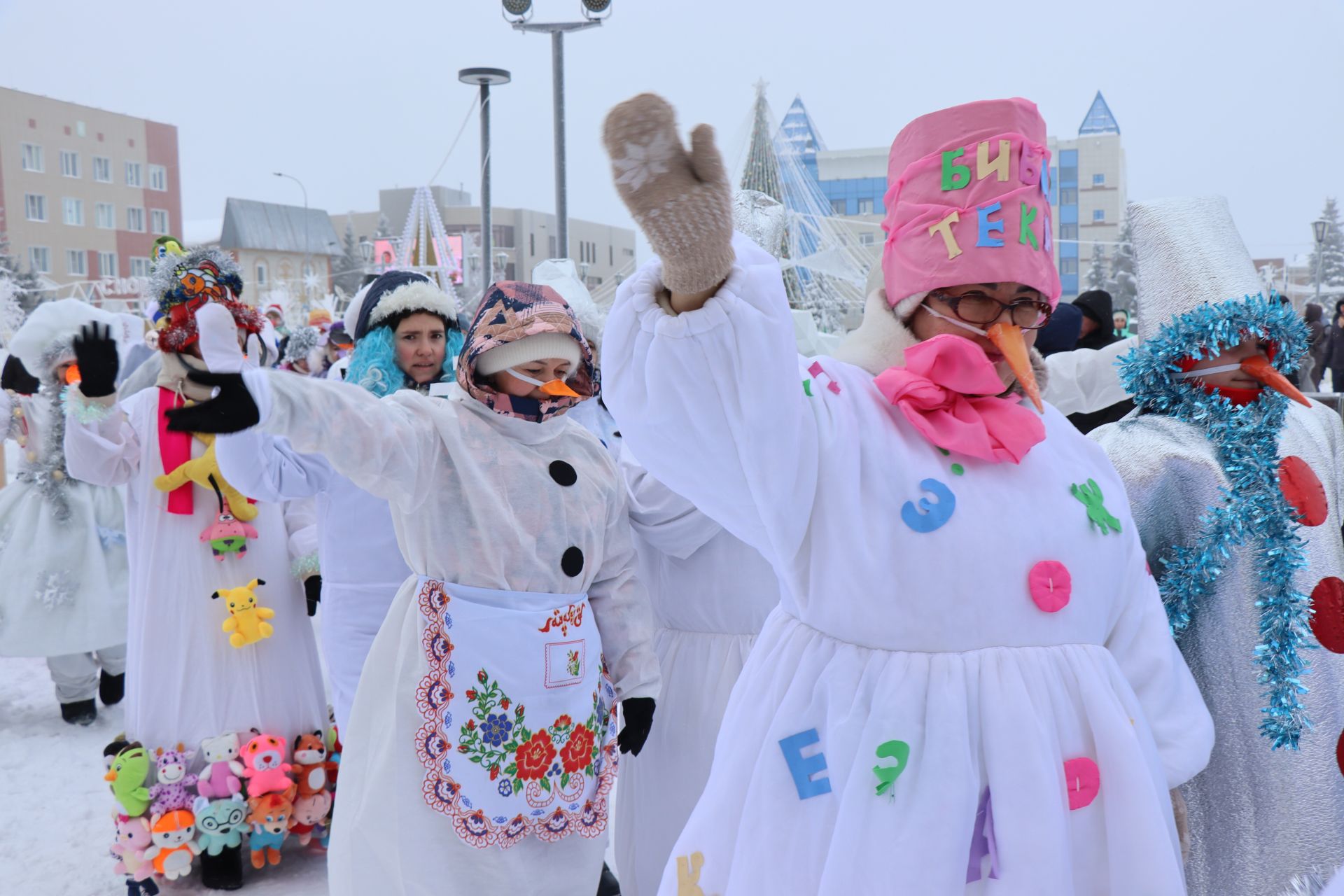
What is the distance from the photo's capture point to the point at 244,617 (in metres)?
3.65

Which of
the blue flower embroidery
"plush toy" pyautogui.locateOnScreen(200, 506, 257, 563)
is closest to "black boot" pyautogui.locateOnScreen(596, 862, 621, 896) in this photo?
the blue flower embroidery

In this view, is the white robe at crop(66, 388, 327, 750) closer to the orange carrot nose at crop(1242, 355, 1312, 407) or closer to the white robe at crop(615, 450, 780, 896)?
the white robe at crop(615, 450, 780, 896)

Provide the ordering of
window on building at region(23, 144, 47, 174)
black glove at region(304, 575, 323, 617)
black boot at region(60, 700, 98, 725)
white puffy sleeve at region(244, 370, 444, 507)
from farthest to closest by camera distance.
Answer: window on building at region(23, 144, 47, 174), black boot at region(60, 700, 98, 725), black glove at region(304, 575, 323, 617), white puffy sleeve at region(244, 370, 444, 507)

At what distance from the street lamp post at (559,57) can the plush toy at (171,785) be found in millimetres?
4413

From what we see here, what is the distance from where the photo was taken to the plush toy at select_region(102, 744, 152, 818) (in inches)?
133

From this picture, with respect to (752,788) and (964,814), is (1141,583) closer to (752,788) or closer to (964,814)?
(964,814)

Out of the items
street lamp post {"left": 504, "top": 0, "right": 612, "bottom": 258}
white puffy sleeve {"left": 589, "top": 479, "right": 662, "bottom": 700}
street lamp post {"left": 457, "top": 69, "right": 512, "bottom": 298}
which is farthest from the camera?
street lamp post {"left": 457, "top": 69, "right": 512, "bottom": 298}

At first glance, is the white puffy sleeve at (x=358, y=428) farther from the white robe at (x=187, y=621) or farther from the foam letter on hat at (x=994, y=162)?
the white robe at (x=187, y=621)

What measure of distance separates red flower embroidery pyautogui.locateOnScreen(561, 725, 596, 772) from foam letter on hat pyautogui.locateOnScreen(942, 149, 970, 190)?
1543mm

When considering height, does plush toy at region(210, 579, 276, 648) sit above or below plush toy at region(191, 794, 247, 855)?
above

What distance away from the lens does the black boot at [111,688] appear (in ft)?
18.2

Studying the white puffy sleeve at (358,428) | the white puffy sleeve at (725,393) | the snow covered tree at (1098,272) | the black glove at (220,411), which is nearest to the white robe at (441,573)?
the white puffy sleeve at (358,428)

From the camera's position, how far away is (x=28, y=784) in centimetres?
449

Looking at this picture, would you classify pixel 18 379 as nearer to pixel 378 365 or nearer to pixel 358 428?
pixel 378 365
